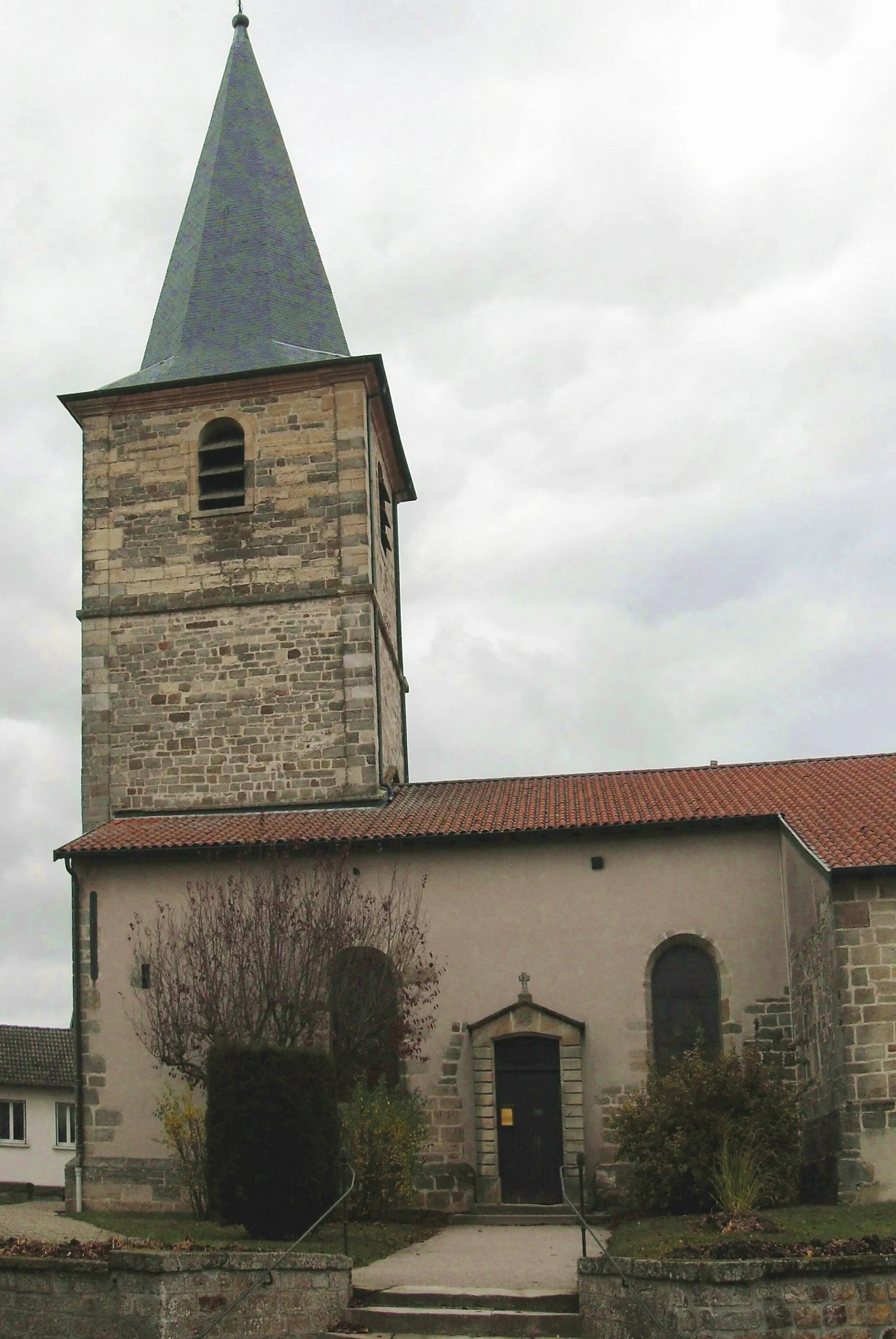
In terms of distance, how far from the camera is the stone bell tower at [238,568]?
2456 centimetres

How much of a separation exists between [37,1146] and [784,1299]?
3589 cm

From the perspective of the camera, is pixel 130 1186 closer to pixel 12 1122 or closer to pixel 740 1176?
pixel 740 1176

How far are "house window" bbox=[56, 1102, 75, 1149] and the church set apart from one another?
20.7 meters

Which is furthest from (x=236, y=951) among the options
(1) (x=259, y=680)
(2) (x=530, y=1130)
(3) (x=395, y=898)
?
(1) (x=259, y=680)

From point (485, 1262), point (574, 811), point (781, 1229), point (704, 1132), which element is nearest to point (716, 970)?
point (574, 811)

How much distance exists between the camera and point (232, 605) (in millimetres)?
25203

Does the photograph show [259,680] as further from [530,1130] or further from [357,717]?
[530,1130]

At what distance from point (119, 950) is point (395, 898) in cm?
418

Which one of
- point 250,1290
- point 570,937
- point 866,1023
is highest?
point 570,937

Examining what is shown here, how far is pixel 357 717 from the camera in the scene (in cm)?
2441

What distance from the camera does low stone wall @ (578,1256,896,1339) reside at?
400 inches

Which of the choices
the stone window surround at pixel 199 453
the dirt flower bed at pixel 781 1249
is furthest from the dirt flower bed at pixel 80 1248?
the stone window surround at pixel 199 453

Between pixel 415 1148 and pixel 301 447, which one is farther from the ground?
pixel 301 447

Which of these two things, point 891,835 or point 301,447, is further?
point 301,447
